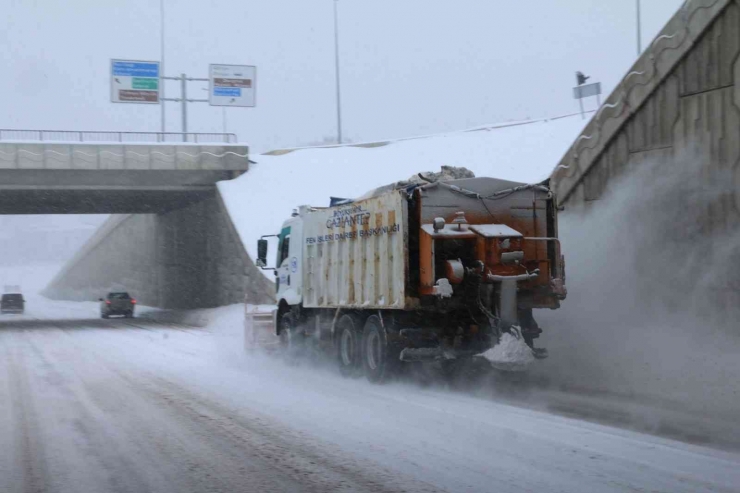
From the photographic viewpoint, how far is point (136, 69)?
140ft

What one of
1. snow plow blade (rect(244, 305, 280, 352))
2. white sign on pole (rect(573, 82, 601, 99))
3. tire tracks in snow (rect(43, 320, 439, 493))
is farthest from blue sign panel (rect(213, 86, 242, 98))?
tire tracks in snow (rect(43, 320, 439, 493))

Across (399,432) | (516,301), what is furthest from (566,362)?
(399,432)

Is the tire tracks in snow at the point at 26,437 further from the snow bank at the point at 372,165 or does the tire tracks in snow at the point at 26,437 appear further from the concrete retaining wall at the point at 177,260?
the snow bank at the point at 372,165

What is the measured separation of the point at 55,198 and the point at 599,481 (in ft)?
131

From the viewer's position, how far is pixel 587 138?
18.7m

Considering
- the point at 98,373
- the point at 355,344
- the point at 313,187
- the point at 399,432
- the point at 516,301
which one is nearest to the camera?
the point at 399,432

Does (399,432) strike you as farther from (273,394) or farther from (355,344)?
(355,344)

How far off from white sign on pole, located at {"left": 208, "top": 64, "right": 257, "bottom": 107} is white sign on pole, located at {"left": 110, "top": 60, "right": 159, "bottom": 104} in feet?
9.50

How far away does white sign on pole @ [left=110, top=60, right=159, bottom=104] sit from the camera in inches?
1671

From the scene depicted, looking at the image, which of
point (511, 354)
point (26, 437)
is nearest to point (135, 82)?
point (511, 354)

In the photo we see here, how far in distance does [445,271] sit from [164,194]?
101 ft

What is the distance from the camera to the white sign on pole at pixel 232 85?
43906 millimetres

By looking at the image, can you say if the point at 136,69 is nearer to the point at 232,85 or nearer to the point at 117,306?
the point at 232,85

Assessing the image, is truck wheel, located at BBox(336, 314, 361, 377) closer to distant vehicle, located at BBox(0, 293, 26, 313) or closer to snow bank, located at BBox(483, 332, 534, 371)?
snow bank, located at BBox(483, 332, 534, 371)
